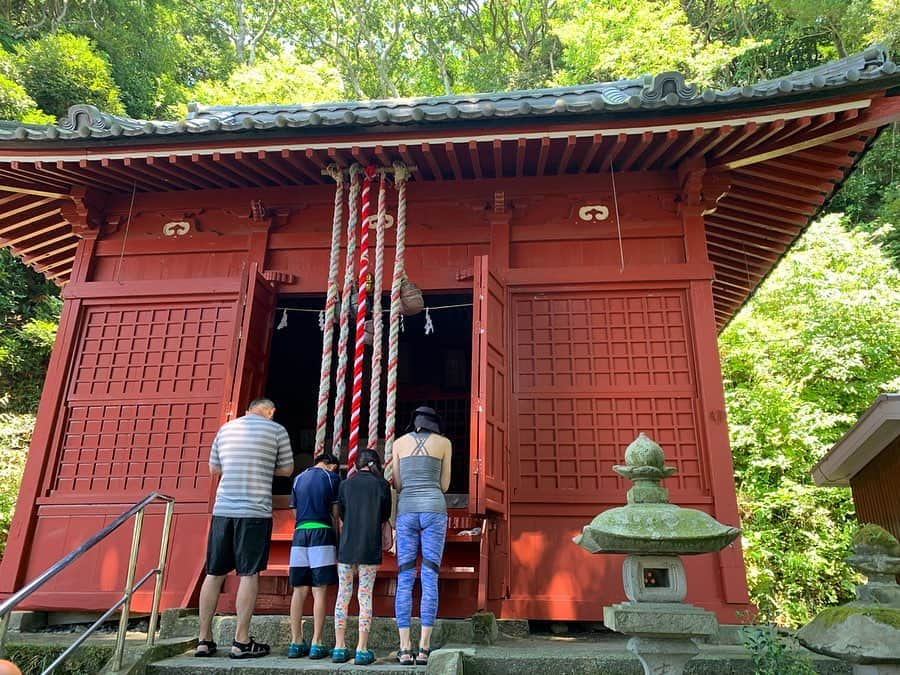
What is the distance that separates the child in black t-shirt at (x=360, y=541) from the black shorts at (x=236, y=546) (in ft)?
1.82

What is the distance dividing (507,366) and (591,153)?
202 centimetres

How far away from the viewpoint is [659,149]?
212 inches

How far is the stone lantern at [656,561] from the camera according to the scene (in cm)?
288

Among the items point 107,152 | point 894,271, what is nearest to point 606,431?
point 107,152

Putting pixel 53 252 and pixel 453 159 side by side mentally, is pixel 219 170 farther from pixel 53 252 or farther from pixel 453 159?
pixel 53 252

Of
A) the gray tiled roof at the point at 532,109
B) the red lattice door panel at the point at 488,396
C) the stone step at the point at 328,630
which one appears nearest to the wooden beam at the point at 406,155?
the gray tiled roof at the point at 532,109

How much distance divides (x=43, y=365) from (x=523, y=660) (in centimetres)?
1292

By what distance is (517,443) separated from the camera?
5305 mm

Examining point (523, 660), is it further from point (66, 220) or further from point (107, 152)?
point (66, 220)

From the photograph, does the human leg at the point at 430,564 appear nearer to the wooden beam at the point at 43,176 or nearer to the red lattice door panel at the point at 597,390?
the red lattice door panel at the point at 597,390

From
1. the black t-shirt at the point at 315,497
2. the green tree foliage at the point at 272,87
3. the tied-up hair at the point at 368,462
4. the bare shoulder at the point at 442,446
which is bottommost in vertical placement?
the black t-shirt at the point at 315,497

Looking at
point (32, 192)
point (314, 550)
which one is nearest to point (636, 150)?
point (314, 550)

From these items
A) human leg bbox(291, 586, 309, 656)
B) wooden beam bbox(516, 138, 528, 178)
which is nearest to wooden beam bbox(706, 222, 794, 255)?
wooden beam bbox(516, 138, 528, 178)

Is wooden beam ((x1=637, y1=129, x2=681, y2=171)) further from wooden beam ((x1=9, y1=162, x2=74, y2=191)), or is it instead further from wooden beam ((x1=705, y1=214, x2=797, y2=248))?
wooden beam ((x1=9, y1=162, x2=74, y2=191))
